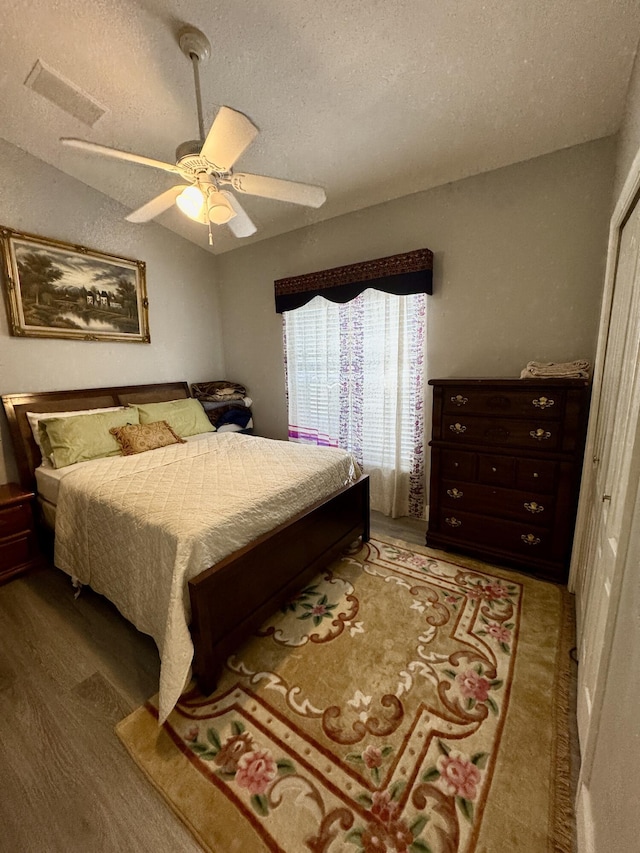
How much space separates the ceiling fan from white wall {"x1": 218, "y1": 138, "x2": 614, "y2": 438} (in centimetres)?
126

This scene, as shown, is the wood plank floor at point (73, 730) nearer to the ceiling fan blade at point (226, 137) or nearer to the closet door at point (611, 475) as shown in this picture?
the closet door at point (611, 475)

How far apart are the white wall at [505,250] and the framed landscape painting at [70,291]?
5.72ft

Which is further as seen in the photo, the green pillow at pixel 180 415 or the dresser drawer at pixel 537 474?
the green pillow at pixel 180 415

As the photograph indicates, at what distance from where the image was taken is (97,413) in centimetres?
276

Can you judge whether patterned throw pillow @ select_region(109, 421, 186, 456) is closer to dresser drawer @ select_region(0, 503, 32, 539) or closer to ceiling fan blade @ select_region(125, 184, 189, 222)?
dresser drawer @ select_region(0, 503, 32, 539)


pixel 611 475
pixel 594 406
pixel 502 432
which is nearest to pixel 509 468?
pixel 502 432

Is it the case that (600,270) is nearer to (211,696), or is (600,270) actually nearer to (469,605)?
(469,605)

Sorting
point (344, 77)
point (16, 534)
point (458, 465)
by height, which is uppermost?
point (344, 77)

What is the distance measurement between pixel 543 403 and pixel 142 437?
283cm

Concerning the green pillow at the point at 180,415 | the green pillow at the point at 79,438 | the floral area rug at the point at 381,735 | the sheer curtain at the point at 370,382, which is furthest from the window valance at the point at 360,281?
the floral area rug at the point at 381,735

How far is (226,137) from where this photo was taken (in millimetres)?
1419

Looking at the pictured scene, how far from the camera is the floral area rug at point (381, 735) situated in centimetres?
104

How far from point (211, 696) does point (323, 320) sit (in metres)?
2.84

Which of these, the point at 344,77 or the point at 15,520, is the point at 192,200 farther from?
the point at 15,520
